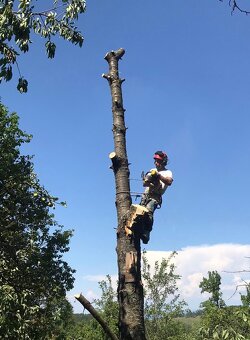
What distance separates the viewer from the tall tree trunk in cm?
433

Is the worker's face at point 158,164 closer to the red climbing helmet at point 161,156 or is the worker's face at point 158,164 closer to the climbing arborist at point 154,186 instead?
the red climbing helmet at point 161,156

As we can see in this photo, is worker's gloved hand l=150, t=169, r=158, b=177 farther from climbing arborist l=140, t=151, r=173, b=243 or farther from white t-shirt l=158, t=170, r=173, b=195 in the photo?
white t-shirt l=158, t=170, r=173, b=195

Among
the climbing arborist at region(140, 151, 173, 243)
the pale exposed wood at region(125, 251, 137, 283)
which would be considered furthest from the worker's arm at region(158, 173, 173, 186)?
the pale exposed wood at region(125, 251, 137, 283)

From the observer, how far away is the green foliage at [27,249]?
54.2 ft

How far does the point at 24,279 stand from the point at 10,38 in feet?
49.9

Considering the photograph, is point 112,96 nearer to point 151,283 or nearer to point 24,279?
point 24,279

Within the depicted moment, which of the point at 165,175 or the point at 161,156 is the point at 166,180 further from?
the point at 161,156

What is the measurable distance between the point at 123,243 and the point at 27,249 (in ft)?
51.0

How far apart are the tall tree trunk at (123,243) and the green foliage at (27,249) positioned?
11.1 metres

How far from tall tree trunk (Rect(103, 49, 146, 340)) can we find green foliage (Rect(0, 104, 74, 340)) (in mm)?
11054

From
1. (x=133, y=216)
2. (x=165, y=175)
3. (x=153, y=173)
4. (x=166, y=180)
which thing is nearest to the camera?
Result: (x=133, y=216)

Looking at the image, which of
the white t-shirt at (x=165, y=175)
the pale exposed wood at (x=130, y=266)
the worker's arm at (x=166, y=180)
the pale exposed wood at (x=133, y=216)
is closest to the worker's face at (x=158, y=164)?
the white t-shirt at (x=165, y=175)

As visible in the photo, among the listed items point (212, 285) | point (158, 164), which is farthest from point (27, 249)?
point (212, 285)

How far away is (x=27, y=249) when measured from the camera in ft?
63.3
